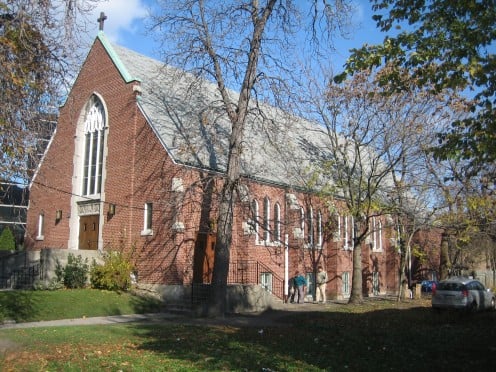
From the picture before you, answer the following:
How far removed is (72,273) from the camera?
19641 mm

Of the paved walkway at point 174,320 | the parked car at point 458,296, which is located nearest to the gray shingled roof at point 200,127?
the paved walkway at point 174,320

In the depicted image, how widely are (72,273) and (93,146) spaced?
7.50 metres

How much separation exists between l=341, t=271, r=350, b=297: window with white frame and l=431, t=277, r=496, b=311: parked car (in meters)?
7.24

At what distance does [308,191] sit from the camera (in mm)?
26250

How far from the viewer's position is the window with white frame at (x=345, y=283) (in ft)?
100

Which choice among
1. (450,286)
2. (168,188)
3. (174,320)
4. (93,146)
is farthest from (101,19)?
(450,286)

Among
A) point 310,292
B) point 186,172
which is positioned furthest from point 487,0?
point 310,292

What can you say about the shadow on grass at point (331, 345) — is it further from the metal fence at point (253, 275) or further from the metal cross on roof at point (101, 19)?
the metal cross on roof at point (101, 19)

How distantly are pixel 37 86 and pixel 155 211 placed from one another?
1172cm

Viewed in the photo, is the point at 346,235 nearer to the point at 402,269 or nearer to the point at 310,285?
the point at 402,269

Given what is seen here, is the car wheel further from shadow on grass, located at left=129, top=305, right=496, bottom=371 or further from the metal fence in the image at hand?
the metal fence

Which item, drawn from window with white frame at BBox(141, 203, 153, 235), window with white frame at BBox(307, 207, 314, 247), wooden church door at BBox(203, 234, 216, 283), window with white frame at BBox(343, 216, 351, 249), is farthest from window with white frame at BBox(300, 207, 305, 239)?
window with white frame at BBox(141, 203, 153, 235)

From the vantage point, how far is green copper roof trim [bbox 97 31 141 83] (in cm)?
2309

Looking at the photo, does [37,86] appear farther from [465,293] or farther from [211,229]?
[465,293]
